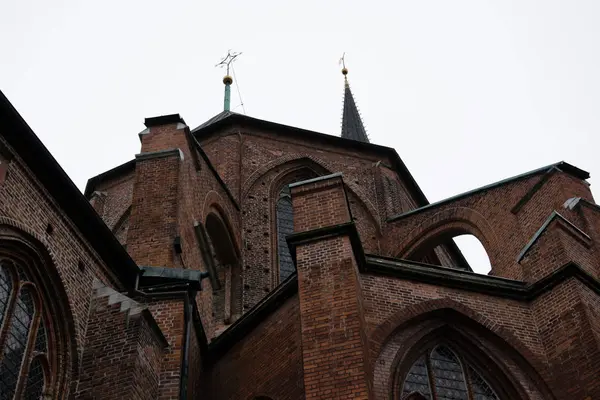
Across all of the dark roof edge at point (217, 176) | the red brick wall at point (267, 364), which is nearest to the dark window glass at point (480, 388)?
the red brick wall at point (267, 364)

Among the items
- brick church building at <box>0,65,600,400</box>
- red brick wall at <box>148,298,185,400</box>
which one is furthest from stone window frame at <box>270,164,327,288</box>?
red brick wall at <box>148,298,185,400</box>

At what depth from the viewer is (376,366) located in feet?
38.9

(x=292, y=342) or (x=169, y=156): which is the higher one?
(x=169, y=156)

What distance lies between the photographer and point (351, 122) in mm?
31562

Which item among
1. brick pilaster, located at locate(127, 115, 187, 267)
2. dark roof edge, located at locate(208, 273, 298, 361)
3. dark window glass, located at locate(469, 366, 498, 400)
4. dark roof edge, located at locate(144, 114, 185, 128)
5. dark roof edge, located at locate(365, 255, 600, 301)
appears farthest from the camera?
dark roof edge, located at locate(144, 114, 185, 128)

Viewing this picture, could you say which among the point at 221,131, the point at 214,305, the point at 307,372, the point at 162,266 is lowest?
the point at 307,372

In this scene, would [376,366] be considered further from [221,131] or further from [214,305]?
[221,131]

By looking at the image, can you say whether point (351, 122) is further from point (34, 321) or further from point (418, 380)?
point (34, 321)

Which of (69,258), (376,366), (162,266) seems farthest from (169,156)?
(376,366)

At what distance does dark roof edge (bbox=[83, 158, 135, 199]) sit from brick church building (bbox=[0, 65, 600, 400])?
470 centimetres

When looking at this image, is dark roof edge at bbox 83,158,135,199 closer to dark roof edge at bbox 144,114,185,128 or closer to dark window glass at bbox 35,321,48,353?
dark roof edge at bbox 144,114,185,128

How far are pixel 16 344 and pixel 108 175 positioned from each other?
11.7 metres

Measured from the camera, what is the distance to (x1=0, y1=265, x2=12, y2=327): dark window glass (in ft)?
34.1

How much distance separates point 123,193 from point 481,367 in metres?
11.2
